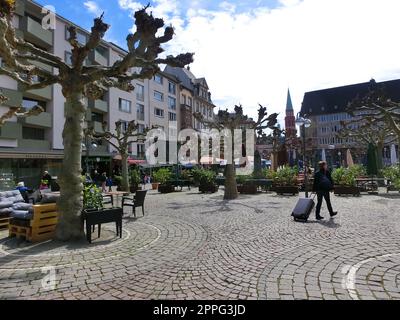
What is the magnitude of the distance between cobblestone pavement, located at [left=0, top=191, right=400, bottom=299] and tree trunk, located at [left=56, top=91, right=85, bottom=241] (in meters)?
0.49

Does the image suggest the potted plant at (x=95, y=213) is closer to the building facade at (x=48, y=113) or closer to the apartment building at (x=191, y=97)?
the building facade at (x=48, y=113)

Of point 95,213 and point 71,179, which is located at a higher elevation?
point 71,179

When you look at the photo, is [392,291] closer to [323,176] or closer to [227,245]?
[227,245]

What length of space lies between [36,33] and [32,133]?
30.5 ft

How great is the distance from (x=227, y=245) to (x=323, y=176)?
15.3 feet

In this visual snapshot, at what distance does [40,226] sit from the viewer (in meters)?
6.89

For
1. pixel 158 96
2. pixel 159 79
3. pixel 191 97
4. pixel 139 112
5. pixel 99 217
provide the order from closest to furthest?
pixel 99 217
pixel 139 112
pixel 158 96
pixel 159 79
pixel 191 97

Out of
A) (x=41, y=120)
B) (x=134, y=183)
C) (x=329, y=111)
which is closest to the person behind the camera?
(x=134, y=183)

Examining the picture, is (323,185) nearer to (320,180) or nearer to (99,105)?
(320,180)

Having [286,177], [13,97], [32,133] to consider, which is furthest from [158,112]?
[286,177]

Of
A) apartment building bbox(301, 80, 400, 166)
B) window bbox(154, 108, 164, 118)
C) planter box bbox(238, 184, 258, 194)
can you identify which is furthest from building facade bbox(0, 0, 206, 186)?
apartment building bbox(301, 80, 400, 166)

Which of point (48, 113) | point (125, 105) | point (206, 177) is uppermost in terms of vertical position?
point (125, 105)

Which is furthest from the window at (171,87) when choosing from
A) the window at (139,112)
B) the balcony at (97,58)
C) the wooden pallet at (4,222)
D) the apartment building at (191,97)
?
the wooden pallet at (4,222)
